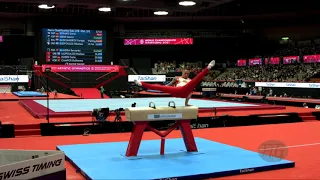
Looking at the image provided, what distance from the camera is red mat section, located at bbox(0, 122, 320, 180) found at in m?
5.18

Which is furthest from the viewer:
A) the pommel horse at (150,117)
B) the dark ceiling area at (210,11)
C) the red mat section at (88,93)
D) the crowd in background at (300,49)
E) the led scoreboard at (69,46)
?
the crowd in background at (300,49)

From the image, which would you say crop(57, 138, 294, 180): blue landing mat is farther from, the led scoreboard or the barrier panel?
the led scoreboard

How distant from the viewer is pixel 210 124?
10.8 meters

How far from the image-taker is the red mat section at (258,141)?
5184 mm

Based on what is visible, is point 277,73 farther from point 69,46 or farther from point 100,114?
point 100,114

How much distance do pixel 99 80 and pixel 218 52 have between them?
15.0 meters

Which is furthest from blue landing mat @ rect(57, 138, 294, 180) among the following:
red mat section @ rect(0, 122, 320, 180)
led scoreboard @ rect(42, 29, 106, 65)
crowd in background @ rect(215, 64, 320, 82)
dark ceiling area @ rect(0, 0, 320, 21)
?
led scoreboard @ rect(42, 29, 106, 65)

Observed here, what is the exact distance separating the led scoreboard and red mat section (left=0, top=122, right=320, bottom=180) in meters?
19.0

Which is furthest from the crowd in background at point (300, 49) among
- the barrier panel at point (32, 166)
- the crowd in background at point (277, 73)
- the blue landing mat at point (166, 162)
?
the barrier panel at point (32, 166)

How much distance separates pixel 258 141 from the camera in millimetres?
7902

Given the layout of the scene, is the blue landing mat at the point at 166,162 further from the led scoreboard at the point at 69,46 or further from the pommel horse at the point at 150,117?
the led scoreboard at the point at 69,46

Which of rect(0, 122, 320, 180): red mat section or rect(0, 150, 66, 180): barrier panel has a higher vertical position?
rect(0, 150, 66, 180): barrier panel

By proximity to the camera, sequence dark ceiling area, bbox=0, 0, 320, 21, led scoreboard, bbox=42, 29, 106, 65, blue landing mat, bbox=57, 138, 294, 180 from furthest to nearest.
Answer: dark ceiling area, bbox=0, 0, 320, 21
led scoreboard, bbox=42, 29, 106, 65
blue landing mat, bbox=57, 138, 294, 180

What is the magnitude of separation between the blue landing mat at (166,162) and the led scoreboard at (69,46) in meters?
20.9
